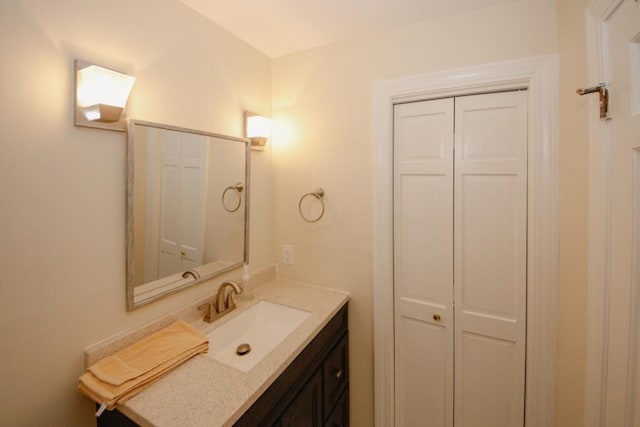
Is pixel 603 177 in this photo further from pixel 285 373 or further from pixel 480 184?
pixel 285 373

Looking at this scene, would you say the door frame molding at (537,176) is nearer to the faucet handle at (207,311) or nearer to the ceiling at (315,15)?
the ceiling at (315,15)

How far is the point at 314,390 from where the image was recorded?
127 cm

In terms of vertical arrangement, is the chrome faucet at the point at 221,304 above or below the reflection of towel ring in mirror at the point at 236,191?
below

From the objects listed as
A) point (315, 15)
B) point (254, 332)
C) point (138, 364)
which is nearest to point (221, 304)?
point (254, 332)

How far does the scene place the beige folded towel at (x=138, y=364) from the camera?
85 cm

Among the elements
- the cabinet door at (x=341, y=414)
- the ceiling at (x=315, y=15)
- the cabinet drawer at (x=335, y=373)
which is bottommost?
the cabinet door at (x=341, y=414)

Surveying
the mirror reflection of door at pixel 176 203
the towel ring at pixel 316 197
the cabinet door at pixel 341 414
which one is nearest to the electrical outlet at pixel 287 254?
the towel ring at pixel 316 197

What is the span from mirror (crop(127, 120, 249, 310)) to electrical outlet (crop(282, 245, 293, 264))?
29cm

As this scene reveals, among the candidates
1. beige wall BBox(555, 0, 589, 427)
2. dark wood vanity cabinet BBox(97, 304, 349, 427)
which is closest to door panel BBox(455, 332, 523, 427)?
beige wall BBox(555, 0, 589, 427)

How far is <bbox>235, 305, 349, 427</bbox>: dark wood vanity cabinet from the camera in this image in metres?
0.98

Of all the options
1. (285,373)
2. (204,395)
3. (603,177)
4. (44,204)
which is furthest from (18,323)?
(603,177)

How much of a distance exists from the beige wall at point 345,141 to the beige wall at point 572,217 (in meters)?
0.32

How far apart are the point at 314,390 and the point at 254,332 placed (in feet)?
1.37

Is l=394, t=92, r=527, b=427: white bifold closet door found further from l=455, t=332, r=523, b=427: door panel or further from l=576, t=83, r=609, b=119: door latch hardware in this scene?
l=576, t=83, r=609, b=119: door latch hardware
